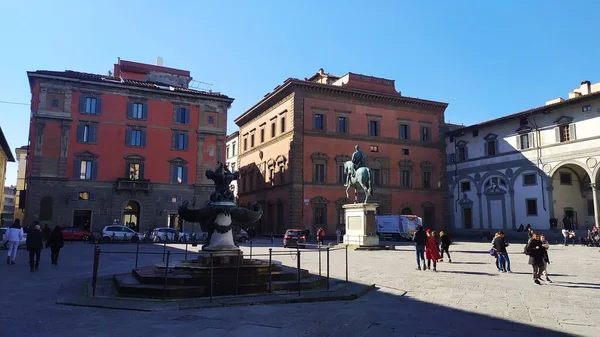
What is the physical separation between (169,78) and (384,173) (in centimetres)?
2518

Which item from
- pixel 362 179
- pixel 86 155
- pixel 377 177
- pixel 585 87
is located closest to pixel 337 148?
pixel 377 177

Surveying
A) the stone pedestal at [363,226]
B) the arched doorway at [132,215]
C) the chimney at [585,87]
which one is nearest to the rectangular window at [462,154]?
the chimney at [585,87]

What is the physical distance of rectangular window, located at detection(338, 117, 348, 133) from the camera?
42.6 m

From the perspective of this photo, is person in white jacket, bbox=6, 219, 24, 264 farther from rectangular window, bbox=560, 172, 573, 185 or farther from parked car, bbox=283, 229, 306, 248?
rectangular window, bbox=560, 172, 573, 185

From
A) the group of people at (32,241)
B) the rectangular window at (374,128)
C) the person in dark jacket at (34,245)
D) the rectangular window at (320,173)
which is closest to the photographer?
the person in dark jacket at (34,245)

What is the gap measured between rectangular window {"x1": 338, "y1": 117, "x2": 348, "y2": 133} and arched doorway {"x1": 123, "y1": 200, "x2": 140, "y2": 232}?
64.6 ft

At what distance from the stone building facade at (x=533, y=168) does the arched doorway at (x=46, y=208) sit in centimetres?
3771

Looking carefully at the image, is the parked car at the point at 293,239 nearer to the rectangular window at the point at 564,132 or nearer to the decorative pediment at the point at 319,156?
the decorative pediment at the point at 319,156

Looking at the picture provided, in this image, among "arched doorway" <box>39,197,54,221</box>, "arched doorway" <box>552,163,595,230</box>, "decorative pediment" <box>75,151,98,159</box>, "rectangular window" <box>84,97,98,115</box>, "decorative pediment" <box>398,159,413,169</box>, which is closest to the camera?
"arched doorway" <box>39,197,54,221</box>

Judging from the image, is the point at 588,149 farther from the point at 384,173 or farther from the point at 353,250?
the point at 353,250

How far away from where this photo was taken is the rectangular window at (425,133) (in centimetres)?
4678

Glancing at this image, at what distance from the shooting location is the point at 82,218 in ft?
119

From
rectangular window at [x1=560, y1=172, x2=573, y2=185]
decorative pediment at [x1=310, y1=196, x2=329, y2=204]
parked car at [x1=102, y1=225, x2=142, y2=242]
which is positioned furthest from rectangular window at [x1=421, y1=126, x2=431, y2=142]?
parked car at [x1=102, y1=225, x2=142, y2=242]

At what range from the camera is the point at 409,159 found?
45.4 meters
